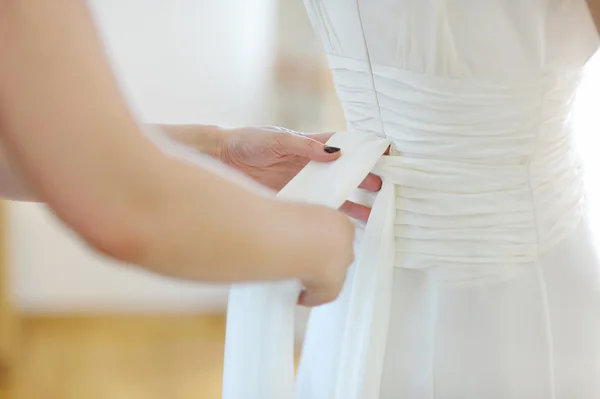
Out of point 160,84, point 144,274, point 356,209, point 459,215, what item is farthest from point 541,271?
point 160,84

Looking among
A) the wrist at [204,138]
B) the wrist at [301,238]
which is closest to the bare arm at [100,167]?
the wrist at [301,238]

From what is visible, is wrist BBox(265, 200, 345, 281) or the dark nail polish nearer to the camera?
wrist BBox(265, 200, 345, 281)

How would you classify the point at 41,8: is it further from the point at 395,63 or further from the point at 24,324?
the point at 24,324

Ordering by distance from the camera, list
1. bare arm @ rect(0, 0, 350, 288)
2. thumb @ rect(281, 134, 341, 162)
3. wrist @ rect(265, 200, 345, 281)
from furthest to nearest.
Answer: thumb @ rect(281, 134, 341, 162)
wrist @ rect(265, 200, 345, 281)
bare arm @ rect(0, 0, 350, 288)

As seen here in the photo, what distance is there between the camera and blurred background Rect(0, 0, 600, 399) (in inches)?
95.1

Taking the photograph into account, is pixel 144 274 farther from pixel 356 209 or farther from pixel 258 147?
pixel 356 209

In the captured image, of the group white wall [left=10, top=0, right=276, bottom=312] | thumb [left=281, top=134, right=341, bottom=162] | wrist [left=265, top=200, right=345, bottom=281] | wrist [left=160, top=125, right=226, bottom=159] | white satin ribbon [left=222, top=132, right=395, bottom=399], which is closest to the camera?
wrist [left=265, top=200, right=345, bottom=281]

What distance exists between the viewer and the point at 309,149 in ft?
2.54

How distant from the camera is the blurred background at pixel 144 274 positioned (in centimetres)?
242

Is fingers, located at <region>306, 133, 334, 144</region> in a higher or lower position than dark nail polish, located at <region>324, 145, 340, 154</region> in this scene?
higher

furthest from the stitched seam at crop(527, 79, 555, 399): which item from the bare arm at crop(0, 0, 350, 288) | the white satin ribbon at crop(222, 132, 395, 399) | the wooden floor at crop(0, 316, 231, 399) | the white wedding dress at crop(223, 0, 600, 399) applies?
the wooden floor at crop(0, 316, 231, 399)

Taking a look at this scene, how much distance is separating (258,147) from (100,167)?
462mm

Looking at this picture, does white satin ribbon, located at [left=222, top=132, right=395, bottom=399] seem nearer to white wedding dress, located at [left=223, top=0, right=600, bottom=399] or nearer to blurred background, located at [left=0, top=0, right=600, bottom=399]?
white wedding dress, located at [left=223, top=0, right=600, bottom=399]

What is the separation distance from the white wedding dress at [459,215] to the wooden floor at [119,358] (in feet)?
5.52
